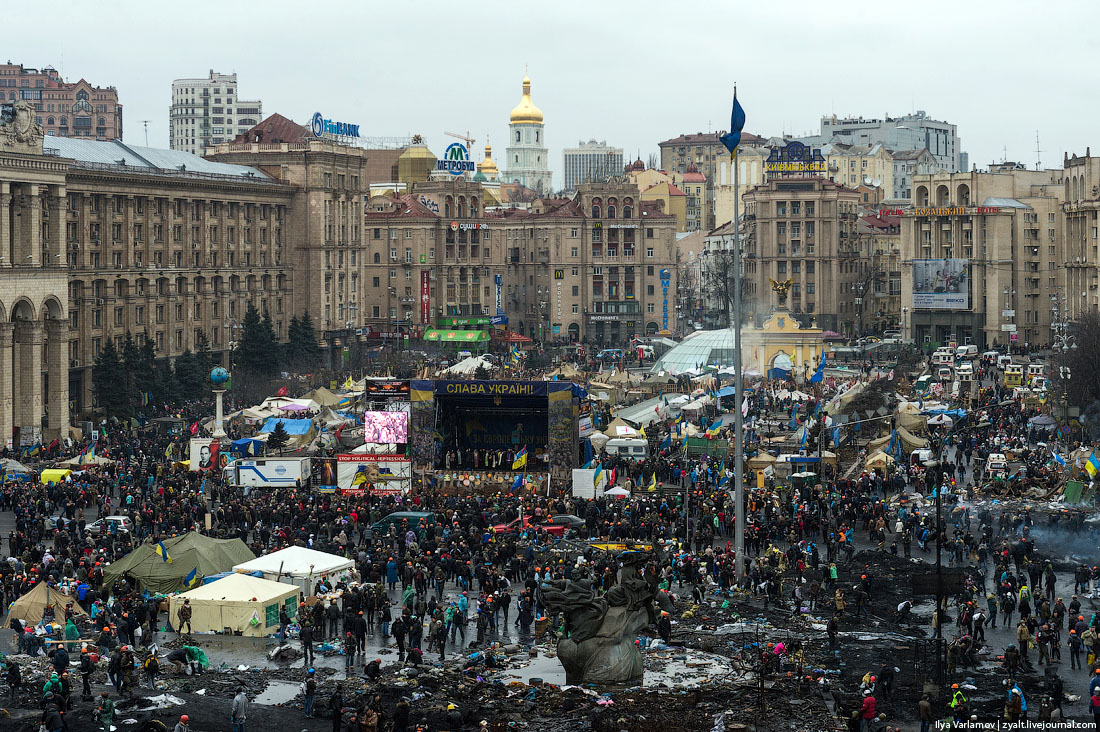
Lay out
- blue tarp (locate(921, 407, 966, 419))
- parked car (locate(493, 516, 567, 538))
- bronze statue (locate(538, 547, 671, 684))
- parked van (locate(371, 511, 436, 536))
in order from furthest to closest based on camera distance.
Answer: blue tarp (locate(921, 407, 966, 419)), parked van (locate(371, 511, 436, 536)), parked car (locate(493, 516, 567, 538)), bronze statue (locate(538, 547, 671, 684))

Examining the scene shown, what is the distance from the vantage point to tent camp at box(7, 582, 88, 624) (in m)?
36.1

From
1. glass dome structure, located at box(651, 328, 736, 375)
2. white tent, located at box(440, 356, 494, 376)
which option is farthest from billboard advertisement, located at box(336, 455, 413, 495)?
glass dome structure, located at box(651, 328, 736, 375)

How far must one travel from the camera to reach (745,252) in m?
141

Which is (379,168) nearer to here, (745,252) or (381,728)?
(745,252)

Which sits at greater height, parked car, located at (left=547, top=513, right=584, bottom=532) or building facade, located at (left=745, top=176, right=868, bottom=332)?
building facade, located at (left=745, top=176, right=868, bottom=332)

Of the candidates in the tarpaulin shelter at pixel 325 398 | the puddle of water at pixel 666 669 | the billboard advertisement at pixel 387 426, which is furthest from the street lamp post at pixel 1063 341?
the puddle of water at pixel 666 669

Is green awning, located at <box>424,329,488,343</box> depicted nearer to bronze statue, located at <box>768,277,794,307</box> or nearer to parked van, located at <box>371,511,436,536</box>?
bronze statue, located at <box>768,277,794,307</box>

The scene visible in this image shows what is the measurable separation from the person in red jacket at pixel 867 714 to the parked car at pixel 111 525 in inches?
973

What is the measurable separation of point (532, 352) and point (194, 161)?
26.2 metres

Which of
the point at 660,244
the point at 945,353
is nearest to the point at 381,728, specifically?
the point at 945,353

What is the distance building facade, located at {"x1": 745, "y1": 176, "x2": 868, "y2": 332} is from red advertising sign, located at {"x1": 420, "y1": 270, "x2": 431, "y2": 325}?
26.1 metres

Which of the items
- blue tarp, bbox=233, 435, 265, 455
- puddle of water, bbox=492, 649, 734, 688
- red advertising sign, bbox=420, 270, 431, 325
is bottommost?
puddle of water, bbox=492, 649, 734, 688

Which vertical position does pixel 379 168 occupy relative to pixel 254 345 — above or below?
above

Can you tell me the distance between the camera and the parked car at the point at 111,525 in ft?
150
